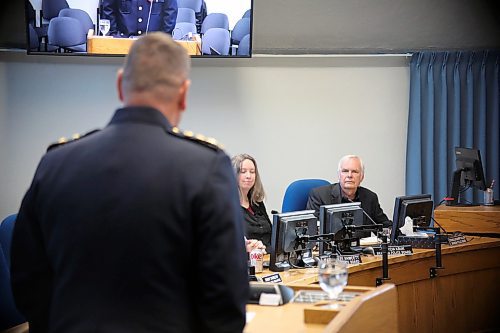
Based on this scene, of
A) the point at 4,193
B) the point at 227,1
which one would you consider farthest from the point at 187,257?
the point at 4,193

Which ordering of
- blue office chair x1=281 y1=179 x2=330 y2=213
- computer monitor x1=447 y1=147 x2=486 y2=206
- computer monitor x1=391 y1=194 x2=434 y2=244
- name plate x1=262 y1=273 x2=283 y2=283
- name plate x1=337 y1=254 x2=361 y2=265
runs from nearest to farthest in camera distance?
name plate x1=262 y1=273 x2=283 y2=283 < name plate x1=337 y1=254 x2=361 y2=265 < computer monitor x1=391 y1=194 x2=434 y2=244 < blue office chair x1=281 y1=179 x2=330 y2=213 < computer monitor x1=447 y1=147 x2=486 y2=206

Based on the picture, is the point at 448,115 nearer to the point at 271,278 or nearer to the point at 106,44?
the point at 106,44

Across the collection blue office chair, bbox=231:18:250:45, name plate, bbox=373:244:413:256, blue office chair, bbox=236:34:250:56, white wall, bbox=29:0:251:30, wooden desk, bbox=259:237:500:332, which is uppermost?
white wall, bbox=29:0:251:30

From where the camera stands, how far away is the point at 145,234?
1683 millimetres

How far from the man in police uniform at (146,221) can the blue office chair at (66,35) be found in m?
4.26

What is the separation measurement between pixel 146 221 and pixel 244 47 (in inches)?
173

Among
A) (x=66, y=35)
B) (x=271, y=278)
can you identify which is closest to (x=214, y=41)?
(x=66, y=35)

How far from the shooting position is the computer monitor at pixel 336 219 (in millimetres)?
4441

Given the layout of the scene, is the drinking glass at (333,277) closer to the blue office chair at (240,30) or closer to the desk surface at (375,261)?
the desk surface at (375,261)

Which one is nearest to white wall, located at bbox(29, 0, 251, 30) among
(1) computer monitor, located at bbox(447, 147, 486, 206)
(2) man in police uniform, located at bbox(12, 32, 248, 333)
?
(1) computer monitor, located at bbox(447, 147, 486, 206)

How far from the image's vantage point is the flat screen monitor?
19.2 feet

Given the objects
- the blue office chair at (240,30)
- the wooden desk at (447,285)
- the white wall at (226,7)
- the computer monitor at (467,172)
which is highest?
the white wall at (226,7)

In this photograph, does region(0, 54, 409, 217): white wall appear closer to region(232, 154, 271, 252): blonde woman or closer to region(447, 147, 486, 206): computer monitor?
region(447, 147, 486, 206): computer monitor

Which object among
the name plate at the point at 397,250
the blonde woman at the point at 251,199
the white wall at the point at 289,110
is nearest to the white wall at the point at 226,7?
the white wall at the point at 289,110
